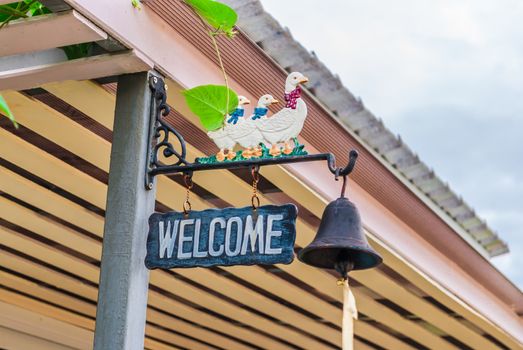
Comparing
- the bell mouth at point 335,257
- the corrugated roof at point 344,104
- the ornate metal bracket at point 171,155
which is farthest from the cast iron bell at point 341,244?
the corrugated roof at point 344,104

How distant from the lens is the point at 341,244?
3.39 m

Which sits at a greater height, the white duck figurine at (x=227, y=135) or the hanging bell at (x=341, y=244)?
the white duck figurine at (x=227, y=135)

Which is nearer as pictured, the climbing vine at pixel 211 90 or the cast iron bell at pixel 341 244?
the cast iron bell at pixel 341 244

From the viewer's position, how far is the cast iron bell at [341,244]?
3416 millimetres

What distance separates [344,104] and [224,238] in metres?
1.88

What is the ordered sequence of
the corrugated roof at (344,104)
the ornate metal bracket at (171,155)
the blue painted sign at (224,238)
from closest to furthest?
1. the blue painted sign at (224,238)
2. the ornate metal bracket at (171,155)
3. the corrugated roof at (344,104)

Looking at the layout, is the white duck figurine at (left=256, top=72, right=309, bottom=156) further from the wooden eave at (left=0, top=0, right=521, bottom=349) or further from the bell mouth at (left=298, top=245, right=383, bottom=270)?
the wooden eave at (left=0, top=0, right=521, bottom=349)

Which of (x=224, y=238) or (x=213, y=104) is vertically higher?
(x=213, y=104)

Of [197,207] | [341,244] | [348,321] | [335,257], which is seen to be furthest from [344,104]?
[348,321]

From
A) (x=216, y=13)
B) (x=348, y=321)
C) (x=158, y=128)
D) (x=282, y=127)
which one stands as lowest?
(x=348, y=321)

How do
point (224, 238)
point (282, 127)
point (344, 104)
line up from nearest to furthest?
point (224, 238), point (282, 127), point (344, 104)

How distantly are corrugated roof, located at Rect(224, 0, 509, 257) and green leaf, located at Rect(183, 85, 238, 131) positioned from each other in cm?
72

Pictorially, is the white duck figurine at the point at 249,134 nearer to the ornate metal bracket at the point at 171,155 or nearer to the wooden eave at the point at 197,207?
the ornate metal bracket at the point at 171,155

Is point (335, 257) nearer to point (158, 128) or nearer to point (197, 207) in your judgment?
point (158, 128)
